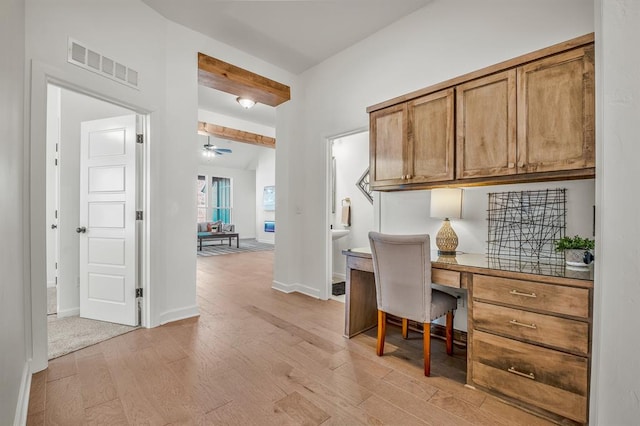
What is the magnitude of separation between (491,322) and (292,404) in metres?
1.35

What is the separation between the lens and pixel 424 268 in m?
2.06

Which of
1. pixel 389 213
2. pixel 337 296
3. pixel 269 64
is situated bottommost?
pixel 337 296

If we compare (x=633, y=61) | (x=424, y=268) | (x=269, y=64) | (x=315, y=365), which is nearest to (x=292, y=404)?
(x=315, y=365)

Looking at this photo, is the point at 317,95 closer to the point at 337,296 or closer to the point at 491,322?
the point at 337,296

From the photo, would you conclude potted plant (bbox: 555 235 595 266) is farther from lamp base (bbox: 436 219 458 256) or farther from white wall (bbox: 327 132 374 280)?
white wall (bbox: 327 132 374 280)

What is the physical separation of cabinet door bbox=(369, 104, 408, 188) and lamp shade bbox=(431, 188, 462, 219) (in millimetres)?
332

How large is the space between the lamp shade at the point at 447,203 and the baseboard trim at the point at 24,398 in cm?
297

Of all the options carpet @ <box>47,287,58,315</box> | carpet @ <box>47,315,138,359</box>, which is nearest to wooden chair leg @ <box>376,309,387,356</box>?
carpet @ <box>47,315,138,359</box>

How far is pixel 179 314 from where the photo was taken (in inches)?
122

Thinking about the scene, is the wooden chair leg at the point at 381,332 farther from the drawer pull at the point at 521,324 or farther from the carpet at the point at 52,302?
the carpet at the point at 52,302

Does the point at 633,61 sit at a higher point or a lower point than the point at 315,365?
higher

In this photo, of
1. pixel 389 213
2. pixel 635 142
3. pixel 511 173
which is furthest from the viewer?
pixel 389 213

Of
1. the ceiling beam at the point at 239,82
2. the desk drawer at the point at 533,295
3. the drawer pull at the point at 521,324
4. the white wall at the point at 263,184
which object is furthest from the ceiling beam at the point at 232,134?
the drawer pull at the point at 521,324

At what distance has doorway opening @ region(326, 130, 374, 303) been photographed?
4.57 metres
